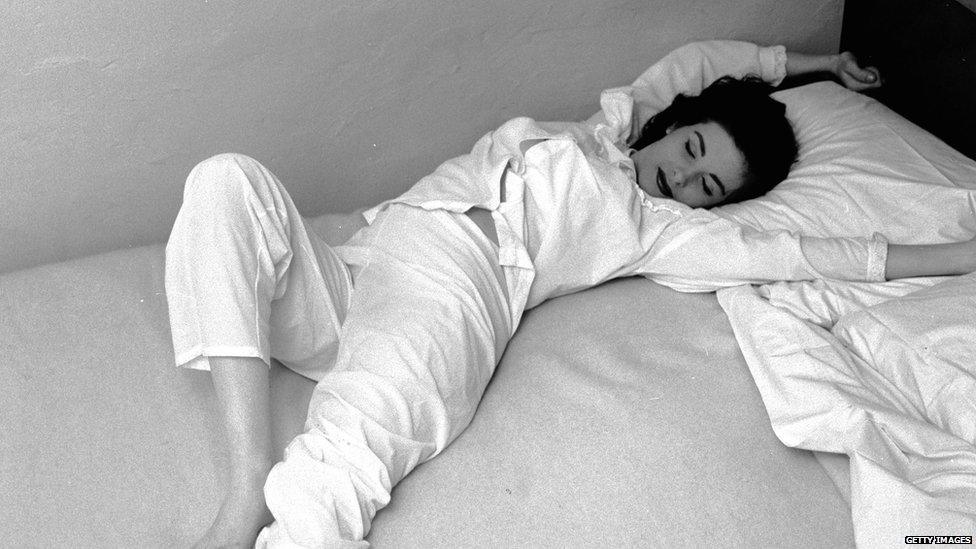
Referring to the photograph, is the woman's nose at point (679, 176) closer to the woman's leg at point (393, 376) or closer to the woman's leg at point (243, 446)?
the woman's leg at point (393, 376)

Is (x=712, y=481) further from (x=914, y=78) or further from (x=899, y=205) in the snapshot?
(x=914, y=78)

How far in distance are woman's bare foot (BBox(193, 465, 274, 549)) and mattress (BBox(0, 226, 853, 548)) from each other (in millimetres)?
70

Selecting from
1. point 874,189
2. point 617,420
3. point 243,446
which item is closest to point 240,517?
point 243,446

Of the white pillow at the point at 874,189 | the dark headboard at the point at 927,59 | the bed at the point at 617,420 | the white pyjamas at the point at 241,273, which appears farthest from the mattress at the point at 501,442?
the dark headboard at the point at 927,59

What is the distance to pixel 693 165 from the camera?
168 cm

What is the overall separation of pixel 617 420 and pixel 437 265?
0.34m

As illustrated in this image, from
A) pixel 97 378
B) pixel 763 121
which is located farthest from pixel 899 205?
pixel 97 378

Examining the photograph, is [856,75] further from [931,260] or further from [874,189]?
[931,260]

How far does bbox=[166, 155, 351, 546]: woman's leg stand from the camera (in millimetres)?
1247

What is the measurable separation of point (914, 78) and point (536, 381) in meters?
0.97

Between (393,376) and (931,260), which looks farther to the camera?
(931,260)

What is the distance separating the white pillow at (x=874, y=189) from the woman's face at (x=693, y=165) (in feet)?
0.18

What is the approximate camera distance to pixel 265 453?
127cm

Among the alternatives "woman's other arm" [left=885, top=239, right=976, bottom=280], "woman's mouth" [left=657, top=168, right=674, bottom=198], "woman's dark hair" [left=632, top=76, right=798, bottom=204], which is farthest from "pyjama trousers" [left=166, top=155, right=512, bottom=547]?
"woman's other arm" [left=885, top=239, right=976, bottom=280]
